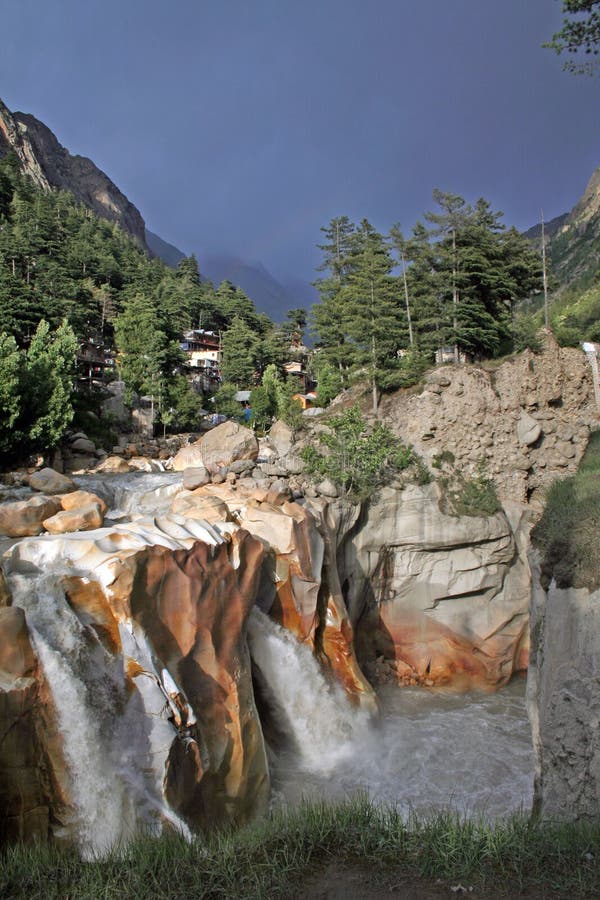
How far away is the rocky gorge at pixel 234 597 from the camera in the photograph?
27.0ft

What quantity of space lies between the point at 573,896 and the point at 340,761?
27.7 feet

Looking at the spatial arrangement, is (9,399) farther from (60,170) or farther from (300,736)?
(60,170)

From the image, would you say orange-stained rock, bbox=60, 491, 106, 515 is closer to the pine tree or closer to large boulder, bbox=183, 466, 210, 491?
large boulder, bbox=183, 466, 210, 491

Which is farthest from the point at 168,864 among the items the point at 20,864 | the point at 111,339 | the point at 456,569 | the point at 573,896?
the point at 111,339

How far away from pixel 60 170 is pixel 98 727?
129 meters

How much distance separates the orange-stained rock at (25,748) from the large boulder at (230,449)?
31.3ft

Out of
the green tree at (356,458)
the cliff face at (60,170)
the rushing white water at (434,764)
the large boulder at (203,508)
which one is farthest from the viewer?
the cliff face at (60,170)

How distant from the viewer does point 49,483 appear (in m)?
16.4

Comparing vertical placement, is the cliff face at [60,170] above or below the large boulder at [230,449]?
above

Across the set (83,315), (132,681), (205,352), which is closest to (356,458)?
(132,681)

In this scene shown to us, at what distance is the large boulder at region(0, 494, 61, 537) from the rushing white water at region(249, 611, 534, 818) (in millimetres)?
5082

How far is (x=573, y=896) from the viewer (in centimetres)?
463

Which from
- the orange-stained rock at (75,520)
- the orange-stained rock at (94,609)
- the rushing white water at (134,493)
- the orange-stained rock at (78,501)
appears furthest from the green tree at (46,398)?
the orange-stained rock at (94,609)

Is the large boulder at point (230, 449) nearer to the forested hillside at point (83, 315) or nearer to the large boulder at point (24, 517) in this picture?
the large boulder at point (24, 517)
